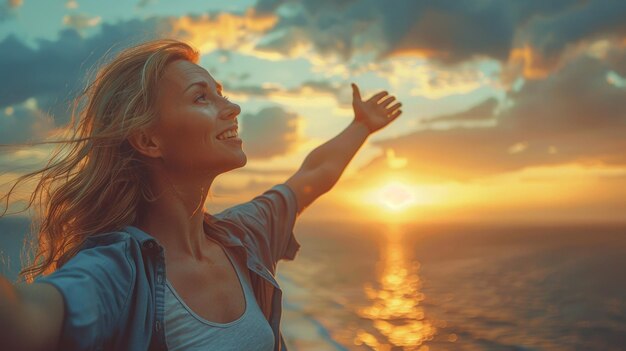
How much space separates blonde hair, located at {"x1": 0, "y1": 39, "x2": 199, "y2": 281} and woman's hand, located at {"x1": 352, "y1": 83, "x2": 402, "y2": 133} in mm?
1492

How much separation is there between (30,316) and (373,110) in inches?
101

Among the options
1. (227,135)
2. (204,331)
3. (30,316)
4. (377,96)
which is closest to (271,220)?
(227,135)

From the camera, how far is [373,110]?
346 cm

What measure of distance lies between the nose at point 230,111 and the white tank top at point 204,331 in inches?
29.7

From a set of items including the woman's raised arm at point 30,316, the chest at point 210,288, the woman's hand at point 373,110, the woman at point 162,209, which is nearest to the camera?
the woman's raised arm at point 30,316

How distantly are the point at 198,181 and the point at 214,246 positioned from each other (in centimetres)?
33

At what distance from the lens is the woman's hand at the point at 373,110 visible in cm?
343

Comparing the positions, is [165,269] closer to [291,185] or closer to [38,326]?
[38,326]

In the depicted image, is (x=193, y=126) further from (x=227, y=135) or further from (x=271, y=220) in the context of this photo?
→ (x=271, y=220)

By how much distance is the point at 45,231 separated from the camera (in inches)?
85.0

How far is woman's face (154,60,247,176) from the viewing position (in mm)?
2201

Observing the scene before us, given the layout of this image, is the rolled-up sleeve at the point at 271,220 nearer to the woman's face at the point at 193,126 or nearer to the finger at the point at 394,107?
the woman's face at the point at 193,126

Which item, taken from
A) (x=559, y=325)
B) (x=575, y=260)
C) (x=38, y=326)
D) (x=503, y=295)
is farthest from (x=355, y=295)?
(x=575, y=260)

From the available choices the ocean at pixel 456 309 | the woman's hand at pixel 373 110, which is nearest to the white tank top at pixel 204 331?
the woman's hand at pixel 373 110
